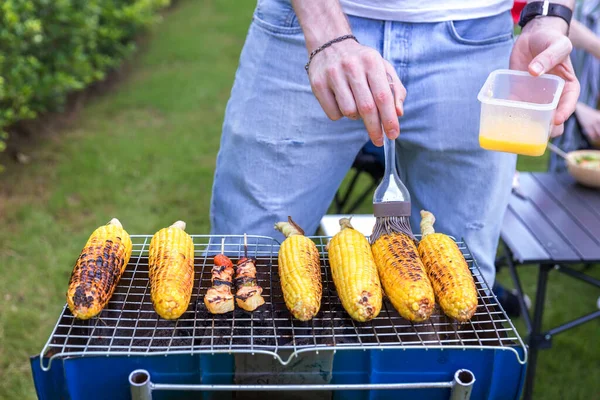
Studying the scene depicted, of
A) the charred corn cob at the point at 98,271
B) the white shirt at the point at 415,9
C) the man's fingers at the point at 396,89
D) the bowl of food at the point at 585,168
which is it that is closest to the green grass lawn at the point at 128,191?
the bowl of food at the point at 585,168

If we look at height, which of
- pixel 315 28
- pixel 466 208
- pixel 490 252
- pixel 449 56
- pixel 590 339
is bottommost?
pixel 590 339

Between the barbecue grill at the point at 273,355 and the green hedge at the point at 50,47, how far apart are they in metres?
3.27

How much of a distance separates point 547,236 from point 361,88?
185cm

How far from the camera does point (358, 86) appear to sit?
5.09 ft

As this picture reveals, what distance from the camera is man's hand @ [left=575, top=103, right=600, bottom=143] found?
157 inches

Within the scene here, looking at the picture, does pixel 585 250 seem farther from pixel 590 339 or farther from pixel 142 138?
pixel 142 138

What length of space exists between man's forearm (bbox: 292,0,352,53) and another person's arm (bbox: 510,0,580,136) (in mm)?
571

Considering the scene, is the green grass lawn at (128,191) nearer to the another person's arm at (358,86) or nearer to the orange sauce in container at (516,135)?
the orange sauce in container at (516,135)

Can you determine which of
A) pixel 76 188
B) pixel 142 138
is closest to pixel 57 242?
pixel 76 188

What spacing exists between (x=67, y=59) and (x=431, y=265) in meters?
4.69

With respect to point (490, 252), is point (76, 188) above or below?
→ below

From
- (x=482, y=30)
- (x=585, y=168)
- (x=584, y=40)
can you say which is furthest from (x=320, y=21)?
(x=584, y=40)

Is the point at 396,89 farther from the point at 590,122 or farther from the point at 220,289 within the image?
the point at 590,122

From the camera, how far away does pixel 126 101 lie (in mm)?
6410
